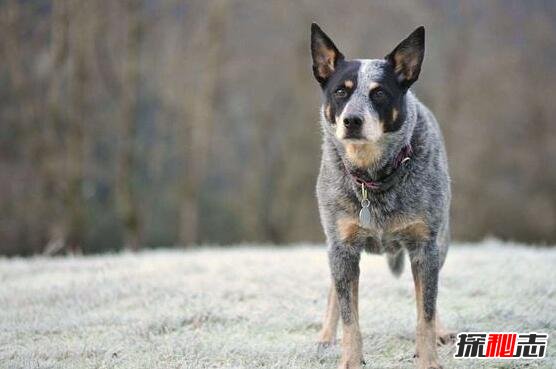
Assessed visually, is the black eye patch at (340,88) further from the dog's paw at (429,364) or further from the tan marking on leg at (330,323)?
the dog's paw at (429,364)

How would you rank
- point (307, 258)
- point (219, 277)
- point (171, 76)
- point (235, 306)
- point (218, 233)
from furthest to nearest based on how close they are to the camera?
1. point (218, 233)
2. point (171, 76)
3. point (307, 258)
4. point (219, 277)
5. point (235, 306)

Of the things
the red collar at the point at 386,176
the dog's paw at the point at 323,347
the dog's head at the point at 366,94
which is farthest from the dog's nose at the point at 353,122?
the dog's paw at the point at 323,347

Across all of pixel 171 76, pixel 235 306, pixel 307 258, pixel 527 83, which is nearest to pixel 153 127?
pixel 171 76

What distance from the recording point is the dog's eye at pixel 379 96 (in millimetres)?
4508

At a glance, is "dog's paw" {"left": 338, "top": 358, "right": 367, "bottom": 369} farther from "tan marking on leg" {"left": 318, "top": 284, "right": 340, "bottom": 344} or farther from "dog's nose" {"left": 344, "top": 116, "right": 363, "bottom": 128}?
"dog's nose" {"left": 344, "top": 116, "right": 363, "bottom": 128}

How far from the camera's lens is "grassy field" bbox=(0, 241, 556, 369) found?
16.5ft

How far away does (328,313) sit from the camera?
5.51 meters

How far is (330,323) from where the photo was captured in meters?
5.47

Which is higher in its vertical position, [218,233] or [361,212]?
[361,212]

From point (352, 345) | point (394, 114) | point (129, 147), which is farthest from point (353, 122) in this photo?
point (129, 147)

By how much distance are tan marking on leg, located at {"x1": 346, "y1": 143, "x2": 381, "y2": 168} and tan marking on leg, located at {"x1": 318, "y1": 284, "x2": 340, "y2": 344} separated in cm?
114

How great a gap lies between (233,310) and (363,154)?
2265mm

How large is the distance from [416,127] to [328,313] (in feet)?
5.13

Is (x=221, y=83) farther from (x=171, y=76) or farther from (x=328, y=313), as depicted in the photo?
(x=328, y=313)
